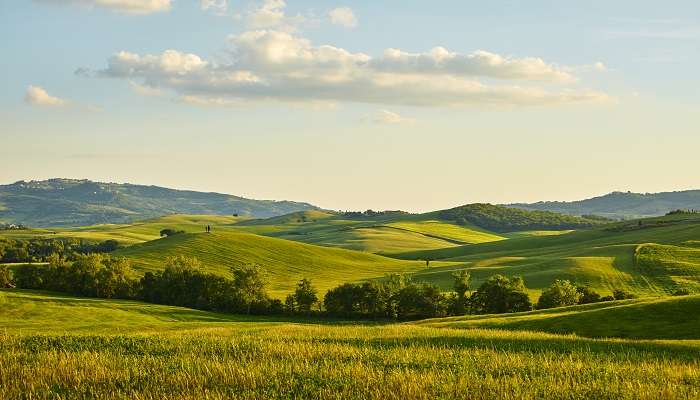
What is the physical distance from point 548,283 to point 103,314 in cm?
8203

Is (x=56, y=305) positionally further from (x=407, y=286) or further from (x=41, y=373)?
(x=41, y=373)

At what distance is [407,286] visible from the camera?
106 metres

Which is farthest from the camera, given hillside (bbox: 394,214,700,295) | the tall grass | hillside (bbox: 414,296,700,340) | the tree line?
hillside (bbox: 394,214,700,295)

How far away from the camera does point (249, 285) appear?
11250cm

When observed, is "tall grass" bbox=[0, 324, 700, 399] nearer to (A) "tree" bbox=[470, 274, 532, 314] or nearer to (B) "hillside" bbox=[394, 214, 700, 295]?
(A) "tree" bbox=[470, 274, 532, 314]

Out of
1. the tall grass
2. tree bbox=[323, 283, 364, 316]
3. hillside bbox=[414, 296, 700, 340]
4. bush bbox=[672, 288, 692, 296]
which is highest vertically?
the tall grass

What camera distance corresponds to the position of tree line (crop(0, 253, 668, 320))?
10175 cm

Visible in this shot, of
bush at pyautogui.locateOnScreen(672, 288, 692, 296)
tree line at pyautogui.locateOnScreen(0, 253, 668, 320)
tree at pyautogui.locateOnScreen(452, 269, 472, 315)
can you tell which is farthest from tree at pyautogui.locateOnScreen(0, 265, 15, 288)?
bush at pyautogui.locateOnScreen(672, 288, 692, 296)

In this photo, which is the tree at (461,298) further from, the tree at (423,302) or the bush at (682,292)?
the bush at (682,292)

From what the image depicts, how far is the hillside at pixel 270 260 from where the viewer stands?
171500 mm

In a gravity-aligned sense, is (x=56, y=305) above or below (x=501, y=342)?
below

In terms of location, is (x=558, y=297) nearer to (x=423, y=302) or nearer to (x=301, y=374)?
(x=423, y=302)

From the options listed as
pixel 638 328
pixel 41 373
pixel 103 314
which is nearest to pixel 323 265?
pixel 103 314

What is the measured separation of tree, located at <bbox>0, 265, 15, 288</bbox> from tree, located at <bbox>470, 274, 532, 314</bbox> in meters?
83.0
